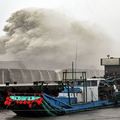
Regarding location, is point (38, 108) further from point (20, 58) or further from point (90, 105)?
point (20, 58)

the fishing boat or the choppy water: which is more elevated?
the fishing boat

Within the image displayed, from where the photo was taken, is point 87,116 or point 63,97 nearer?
point 87,116

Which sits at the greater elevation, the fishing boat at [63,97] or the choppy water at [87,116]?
the fishing boat at [63,97]

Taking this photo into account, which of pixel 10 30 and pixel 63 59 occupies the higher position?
pixel 10 30

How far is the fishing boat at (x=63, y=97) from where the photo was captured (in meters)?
34.2

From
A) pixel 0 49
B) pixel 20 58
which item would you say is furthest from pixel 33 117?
pixel 0 49

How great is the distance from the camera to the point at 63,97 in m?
37.5

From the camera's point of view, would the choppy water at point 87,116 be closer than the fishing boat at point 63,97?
Yes

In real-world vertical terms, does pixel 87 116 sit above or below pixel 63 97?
below

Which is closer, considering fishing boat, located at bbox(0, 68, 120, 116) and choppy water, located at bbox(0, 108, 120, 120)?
choppy water, located at bbox(0, 108, 120, 120)

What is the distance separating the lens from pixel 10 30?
107 meters

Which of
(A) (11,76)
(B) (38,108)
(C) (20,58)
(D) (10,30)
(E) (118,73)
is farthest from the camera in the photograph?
(D) (10,30)

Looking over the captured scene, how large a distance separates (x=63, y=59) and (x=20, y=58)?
1016 cm

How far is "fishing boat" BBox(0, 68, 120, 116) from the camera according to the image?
34.2m
